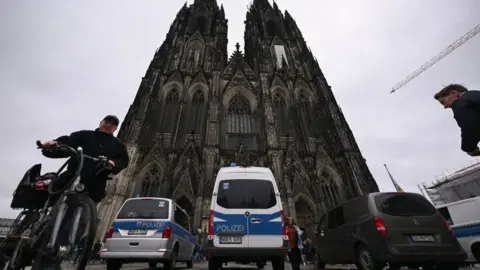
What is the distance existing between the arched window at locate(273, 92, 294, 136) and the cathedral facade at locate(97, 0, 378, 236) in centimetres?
10

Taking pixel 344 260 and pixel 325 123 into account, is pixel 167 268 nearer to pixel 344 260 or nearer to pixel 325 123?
pixel 344 260

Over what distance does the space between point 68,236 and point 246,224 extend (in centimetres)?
299

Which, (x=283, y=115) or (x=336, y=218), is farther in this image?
(x=283, y=115)

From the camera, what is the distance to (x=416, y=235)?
170 inches

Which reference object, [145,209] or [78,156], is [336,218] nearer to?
[145,209]

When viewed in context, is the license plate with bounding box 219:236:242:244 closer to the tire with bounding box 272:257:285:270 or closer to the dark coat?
the tire with bounding box 272:257:285:270

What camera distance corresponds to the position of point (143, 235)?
5.02 meters

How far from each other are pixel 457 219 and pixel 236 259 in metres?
8.75

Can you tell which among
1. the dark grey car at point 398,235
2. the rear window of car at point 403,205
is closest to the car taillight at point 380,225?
the dark grey car at point 398,235

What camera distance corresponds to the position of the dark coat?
2.88 m

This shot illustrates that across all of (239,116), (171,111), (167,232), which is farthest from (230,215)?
(171,111)

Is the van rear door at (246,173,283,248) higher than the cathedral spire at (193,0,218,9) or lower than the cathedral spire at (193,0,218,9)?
lower

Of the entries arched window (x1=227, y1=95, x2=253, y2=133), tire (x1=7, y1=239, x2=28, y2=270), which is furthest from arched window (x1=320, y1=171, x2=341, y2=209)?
tire (x1=7, y1=239, x2=28, y2=270)

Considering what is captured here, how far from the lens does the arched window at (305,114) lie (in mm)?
21516
